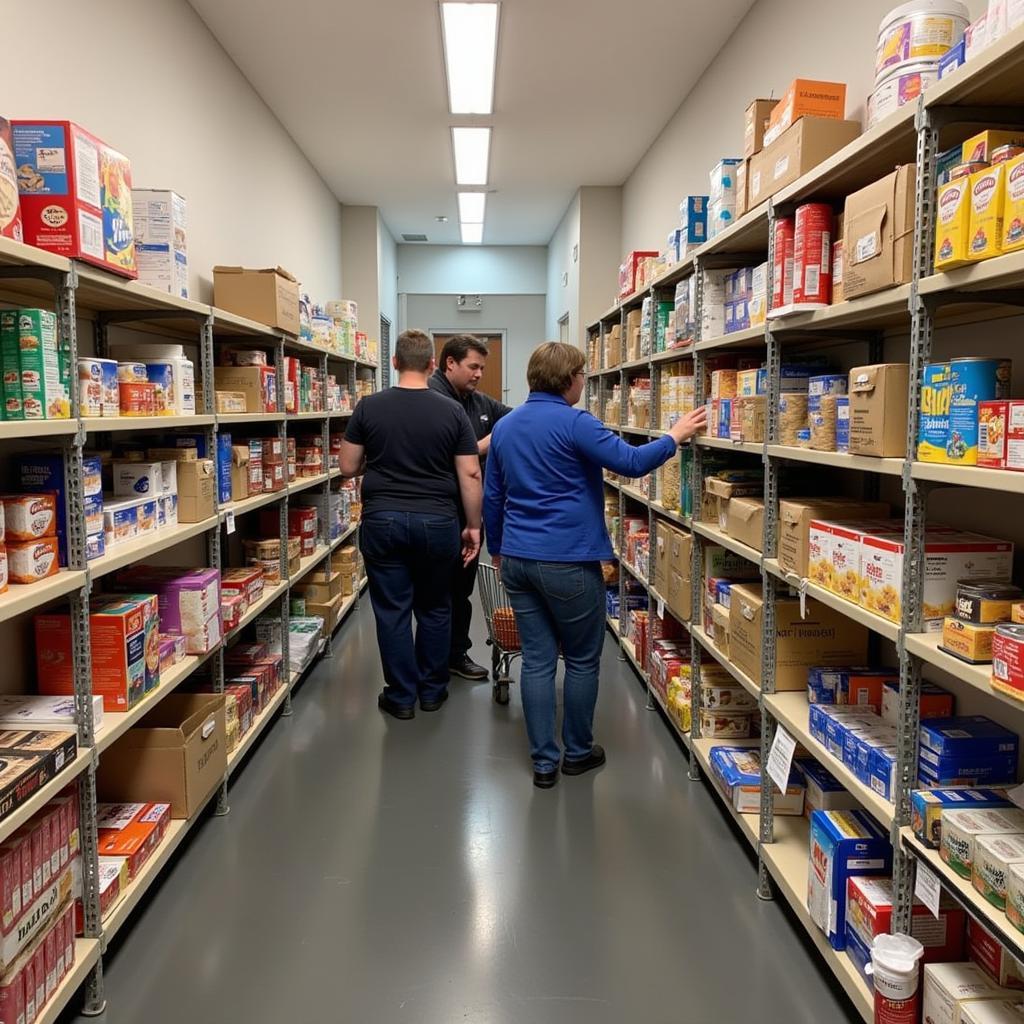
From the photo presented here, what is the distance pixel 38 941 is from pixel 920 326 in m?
2.43

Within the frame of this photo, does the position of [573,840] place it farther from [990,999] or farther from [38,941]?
[38,941]

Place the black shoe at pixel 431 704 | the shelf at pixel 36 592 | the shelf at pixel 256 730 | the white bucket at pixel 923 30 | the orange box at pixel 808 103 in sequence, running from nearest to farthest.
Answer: the shelf at pixel 36 592, the white bucket at pixel 923 30, the orange box at pixel 808 103, the shelf at pixel 256 730, the black shoe at pixel 431 704

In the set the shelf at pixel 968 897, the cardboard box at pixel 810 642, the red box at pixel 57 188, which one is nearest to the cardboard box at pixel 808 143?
the cardboard box at pixel 810 642

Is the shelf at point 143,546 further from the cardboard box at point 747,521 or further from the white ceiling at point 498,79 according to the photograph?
the white ceiling at point 498,79

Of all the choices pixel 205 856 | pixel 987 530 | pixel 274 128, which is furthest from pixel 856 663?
pixel 274 128

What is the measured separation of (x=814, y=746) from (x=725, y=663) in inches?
31.8

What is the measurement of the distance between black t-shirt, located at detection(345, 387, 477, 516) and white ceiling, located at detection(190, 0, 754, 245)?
2196 millimetres

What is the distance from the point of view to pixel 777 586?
111 inches

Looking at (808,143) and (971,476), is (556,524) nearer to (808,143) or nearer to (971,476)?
(808,143)

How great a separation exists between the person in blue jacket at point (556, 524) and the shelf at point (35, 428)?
1733 millimetres

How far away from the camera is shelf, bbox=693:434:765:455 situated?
2777 mm

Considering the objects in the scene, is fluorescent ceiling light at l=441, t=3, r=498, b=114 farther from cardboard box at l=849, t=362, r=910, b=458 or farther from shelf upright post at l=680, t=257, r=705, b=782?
cardboard box at l=849, t=362, r=910, b=458

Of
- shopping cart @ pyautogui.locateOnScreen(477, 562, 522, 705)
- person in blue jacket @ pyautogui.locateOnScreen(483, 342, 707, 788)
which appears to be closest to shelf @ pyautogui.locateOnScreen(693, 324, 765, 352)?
person in blue jacket @ pyautogui.locateOnScreen(483, 342, 707, 788)

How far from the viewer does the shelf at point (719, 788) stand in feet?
9.41
